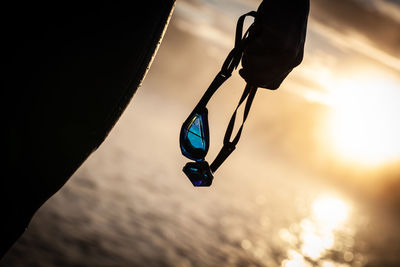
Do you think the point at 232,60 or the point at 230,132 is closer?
the point at 232,60

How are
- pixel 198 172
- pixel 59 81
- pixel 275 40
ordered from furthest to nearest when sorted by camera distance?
pixel 198 172
pixel 275 40
pixel 59 81

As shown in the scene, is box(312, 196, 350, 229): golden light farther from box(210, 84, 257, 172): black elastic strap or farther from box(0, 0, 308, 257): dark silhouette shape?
box(0, 0, 308, 257): dark silhouette shape

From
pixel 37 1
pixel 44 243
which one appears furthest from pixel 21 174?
pixel 44 243

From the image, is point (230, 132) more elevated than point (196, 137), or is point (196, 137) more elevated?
point (230, 132)

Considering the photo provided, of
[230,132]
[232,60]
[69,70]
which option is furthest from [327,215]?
[69,70]

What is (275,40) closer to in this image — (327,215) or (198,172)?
(198,172)

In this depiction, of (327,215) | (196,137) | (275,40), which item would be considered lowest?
(196,137)

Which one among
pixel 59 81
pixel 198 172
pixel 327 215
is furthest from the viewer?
pixel 327 215
